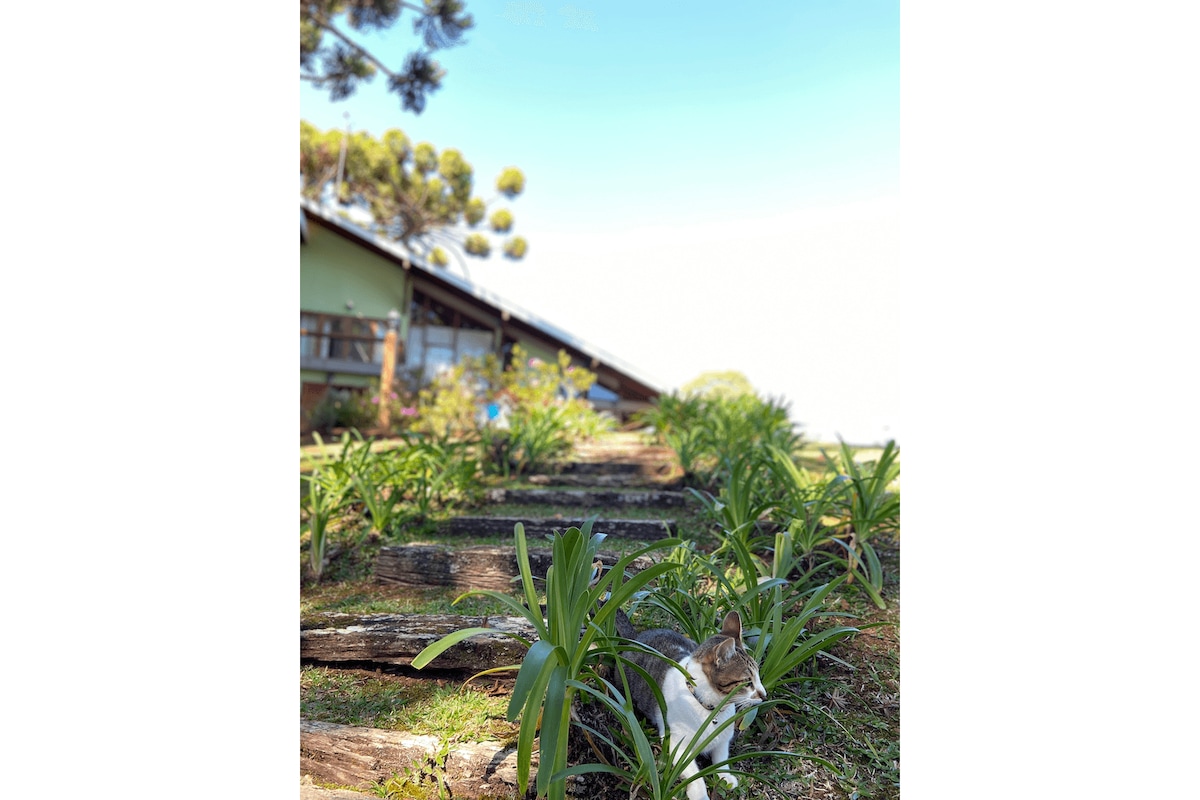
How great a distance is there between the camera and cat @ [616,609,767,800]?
1290 millimetres

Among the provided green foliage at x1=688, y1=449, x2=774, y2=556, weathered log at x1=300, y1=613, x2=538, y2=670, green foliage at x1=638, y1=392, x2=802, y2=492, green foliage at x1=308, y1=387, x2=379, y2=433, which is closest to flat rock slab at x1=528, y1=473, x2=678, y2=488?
green foliage at x1=638, y1=392, x2=802, y2=492

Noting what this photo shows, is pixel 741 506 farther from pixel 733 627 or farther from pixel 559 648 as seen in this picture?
pixel 559 648

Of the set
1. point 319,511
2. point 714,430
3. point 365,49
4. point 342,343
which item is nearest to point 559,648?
point 319,511

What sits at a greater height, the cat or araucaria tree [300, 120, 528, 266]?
araucaria tree [300, 120, 528, 266]

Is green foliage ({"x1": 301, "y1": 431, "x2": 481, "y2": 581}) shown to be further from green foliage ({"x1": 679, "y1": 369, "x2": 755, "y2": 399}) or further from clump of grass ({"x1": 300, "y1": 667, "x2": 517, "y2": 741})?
green foliage ({"x1": 679, "y1": 369, "x2": 755, "y2": 399})

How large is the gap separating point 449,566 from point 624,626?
924 mm

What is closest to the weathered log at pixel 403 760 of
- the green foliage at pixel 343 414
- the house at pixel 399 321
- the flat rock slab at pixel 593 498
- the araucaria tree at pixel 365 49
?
the flat rock slab at pixel 593 498

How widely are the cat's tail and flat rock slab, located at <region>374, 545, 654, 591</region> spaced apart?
0.52 metres

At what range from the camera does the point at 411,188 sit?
11.9m

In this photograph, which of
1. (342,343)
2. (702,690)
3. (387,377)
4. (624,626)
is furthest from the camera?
(342,343)

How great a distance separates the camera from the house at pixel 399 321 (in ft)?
27.1

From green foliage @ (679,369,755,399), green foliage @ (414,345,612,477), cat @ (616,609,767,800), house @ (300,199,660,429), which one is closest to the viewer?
cat @ (616,609,767,800)
